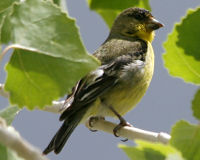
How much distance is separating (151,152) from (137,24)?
12.4 ft

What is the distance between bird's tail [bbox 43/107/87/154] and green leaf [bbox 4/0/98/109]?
1927 millimetres

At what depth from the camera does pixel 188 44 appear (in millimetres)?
1386

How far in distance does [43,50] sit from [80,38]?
14 cm

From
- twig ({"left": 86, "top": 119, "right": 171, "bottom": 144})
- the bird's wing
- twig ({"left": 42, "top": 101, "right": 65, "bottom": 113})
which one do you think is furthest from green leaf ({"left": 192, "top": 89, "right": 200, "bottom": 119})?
the bird's wing

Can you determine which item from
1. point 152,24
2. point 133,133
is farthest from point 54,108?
point 152,24

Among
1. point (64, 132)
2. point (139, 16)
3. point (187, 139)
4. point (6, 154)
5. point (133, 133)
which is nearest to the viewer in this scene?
point (187, 139)

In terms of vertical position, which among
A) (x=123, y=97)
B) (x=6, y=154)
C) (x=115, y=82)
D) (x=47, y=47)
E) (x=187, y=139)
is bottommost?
(x=123, y=97)

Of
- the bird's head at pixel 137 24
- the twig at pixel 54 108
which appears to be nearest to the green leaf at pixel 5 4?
the twig at pixel 54 108

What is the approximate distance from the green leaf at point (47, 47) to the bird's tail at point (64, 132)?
6.32 ft

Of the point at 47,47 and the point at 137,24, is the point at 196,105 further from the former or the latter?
the point at 137,24

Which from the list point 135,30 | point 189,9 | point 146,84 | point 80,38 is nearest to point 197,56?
point 189,9

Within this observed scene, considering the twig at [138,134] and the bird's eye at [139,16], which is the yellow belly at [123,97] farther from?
the bird's eye at [139,16]

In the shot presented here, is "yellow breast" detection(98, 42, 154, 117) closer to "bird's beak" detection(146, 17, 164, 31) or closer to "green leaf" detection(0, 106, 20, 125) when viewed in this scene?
"bird's beak" detection(146, 17, 164, 31)

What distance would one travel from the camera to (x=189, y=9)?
1.34 m
